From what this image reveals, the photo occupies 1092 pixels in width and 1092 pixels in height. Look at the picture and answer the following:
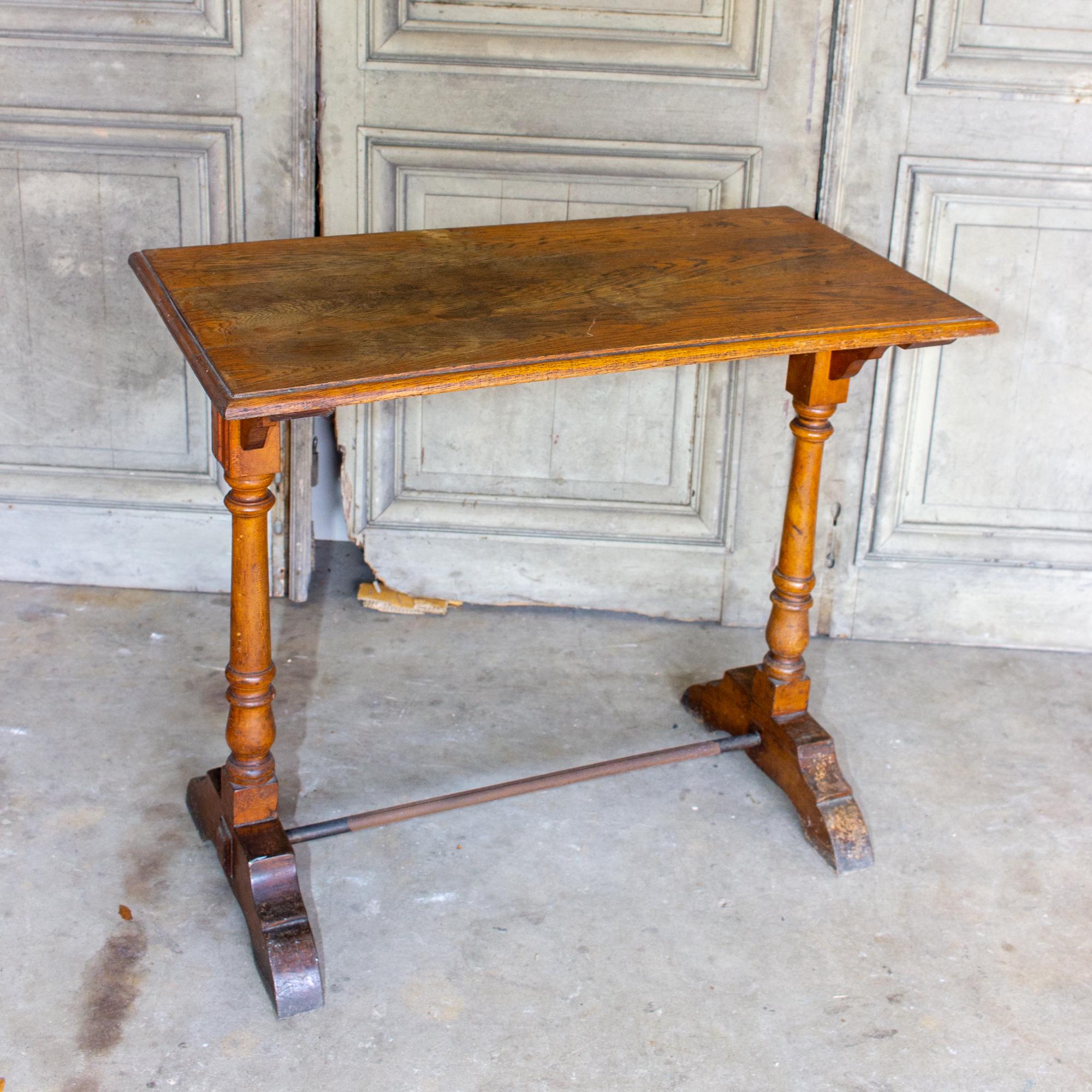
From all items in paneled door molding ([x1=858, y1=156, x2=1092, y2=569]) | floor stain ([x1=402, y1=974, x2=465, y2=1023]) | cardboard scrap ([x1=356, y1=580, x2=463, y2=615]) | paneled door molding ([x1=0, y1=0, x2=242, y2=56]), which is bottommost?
floor stain ([x1=402, y1=974, x2=465, y2=1023])

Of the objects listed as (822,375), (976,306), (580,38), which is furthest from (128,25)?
(976,306)

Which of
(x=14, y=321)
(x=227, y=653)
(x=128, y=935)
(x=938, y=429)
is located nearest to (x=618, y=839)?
(x=128, y=935)

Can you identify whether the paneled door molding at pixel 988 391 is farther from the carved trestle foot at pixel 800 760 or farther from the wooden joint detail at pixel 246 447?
the wooden joint detail at pixel 246 447

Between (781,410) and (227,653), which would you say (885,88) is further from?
(227,653)

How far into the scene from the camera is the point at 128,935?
89.7 inches

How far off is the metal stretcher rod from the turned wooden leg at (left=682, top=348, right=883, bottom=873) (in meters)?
0.08

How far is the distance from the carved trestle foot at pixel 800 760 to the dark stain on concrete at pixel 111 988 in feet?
4.15

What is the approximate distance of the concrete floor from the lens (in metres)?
2.09

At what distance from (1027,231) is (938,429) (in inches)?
19.7

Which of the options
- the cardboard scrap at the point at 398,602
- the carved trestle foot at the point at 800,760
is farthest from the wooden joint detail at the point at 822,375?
the cardboard scrap at the point at 398,602

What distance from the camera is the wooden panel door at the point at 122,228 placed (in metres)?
3.03

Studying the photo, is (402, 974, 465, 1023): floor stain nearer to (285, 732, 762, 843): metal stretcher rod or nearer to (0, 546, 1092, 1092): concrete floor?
(0, 546, 1092, 1092): concrete floor

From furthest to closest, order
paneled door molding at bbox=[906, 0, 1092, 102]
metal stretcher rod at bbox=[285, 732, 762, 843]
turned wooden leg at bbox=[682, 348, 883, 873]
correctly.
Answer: paneled door molding at bbox=[906, 0, 1092, 102] → turned wooden leg at bbox=[682, 348, 883, 873] → metal stretcher rod at bbox=[285, 732, 762, 843]

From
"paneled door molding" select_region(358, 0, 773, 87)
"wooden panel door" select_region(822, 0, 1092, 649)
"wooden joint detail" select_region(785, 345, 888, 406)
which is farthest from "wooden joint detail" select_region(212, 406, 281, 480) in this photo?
"wooden panel door" select_region(822, 0, 1092, 649)
